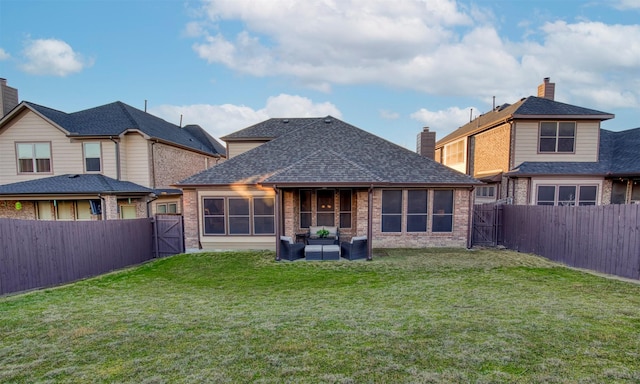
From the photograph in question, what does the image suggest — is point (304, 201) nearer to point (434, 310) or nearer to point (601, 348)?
point (434, 310)

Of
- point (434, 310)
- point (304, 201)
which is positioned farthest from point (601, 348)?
point (304, 201)

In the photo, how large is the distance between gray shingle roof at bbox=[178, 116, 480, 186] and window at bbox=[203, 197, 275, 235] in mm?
853

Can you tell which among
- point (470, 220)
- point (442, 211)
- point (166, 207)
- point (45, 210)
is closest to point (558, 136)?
point (470, 220)

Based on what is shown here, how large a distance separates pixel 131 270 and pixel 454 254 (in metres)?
11.4

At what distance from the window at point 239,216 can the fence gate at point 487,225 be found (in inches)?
383

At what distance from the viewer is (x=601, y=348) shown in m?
3.50

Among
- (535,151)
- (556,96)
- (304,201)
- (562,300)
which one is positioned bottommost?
(562,300)

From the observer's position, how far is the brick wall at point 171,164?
1503cm

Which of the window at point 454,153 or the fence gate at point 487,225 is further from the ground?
the window at point 454,153

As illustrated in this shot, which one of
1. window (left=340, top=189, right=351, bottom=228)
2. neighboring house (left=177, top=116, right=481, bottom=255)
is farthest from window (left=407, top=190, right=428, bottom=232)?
window (left=340, top=189, right=351, bottom=228)

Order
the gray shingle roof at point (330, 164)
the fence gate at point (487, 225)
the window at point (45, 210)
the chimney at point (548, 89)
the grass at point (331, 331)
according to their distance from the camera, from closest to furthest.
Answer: the grass at point (331, 331) < the gray shingle roof at point (330, 164) < the fence gate at point (487, 225) < the window at point (45, 210) < the chimney at point (548, 89)

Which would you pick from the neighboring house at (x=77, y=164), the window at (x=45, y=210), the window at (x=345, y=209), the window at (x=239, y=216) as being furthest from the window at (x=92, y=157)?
the window at (x=345, y=209)

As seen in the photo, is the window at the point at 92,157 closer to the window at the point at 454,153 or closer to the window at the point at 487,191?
the window at the point at 487,191

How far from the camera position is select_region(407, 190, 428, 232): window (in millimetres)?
11531
